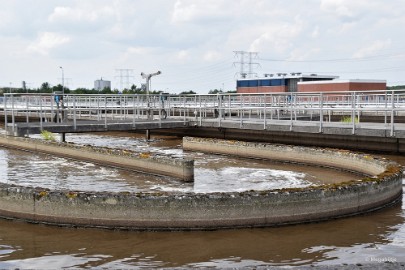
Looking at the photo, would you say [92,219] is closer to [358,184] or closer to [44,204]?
[44,204]

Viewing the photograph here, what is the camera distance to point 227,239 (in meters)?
8.45

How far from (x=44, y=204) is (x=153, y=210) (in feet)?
6.59

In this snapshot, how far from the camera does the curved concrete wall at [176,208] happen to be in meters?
9.02

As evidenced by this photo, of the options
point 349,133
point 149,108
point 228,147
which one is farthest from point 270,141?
point 149,108

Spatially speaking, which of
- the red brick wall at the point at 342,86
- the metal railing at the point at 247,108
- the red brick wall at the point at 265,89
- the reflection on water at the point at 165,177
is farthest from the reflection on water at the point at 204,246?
the red brick wall at the point at 265,89

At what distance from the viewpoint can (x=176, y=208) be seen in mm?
9016

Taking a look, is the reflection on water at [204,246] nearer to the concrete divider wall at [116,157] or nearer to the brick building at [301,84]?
the concrete divider wall at [116,157]


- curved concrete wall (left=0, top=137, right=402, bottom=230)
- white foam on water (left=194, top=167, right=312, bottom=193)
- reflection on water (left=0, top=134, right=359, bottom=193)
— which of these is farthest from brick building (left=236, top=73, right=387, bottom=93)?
curved concrete wall (left=0, top=137, right=402, bottom=230)

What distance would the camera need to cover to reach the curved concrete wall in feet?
29.6

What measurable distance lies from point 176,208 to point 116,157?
7928 millimetres

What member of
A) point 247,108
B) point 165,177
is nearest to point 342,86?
point 247,108

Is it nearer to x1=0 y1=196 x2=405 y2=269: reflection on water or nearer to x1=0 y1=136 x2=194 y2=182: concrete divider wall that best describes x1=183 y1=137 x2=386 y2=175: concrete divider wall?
x1=0 y1=136 x2=194 y2=182: concrete divider wall

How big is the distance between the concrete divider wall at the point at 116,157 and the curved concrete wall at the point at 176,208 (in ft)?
16.1

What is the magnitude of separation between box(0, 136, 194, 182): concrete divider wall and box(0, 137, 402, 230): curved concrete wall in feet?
16.1
